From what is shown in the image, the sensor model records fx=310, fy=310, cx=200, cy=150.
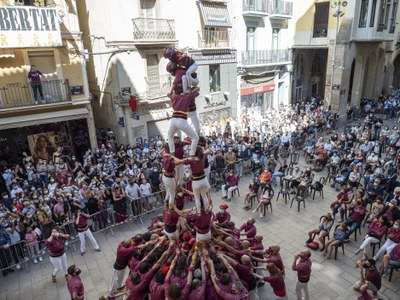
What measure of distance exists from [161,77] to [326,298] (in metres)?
15.2

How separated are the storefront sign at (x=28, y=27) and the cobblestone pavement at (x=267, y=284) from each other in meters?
8.99

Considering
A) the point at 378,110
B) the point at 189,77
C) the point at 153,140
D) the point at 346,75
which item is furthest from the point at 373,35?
the point at 189,77

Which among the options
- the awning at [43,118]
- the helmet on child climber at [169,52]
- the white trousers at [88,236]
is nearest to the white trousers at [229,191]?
the white trousers at [88,236]

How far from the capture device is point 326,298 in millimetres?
7867

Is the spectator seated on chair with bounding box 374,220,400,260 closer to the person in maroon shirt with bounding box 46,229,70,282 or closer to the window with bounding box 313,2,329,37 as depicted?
the person in maroon shirt with bounding box 46,229,70,282

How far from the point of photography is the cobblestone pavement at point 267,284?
27.0 feet

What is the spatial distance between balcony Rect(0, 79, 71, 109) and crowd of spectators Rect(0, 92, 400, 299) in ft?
9.54

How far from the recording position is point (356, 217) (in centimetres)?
986

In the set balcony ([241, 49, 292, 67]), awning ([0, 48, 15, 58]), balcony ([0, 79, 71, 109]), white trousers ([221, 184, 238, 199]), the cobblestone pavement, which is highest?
awning ([0, 48, 15, 58])

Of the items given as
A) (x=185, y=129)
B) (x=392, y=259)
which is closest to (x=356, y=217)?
(x=392, y=259)

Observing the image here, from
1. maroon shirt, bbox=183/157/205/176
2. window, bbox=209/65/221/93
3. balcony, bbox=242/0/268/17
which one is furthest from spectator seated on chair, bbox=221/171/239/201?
balcony, bbox=242/0/268/17

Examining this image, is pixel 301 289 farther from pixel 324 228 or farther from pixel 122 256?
pixel 122 256

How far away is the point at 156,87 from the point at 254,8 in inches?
417

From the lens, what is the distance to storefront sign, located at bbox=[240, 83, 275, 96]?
25.0 m
